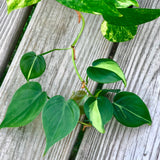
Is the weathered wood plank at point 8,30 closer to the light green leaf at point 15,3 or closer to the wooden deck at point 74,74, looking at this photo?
the wooden deck at point 74,74

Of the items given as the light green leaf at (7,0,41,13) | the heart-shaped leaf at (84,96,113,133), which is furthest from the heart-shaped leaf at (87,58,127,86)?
the light green leaf at (7,0,41,13)

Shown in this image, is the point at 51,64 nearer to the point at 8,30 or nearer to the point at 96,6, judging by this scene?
the point at 8,30

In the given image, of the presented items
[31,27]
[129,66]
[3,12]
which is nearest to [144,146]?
[129,66]

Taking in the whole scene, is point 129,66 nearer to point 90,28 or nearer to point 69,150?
point 90,28

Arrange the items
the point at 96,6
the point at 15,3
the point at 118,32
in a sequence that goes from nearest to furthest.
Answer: the point at 96,6 → the point at 15,3 → the point at 118,32

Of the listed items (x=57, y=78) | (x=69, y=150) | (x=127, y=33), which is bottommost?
(x=69, y=150)

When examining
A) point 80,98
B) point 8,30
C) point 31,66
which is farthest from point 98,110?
point 8,30

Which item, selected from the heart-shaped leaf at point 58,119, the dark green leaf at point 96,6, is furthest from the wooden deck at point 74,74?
the dark green leaf at point 96,6
